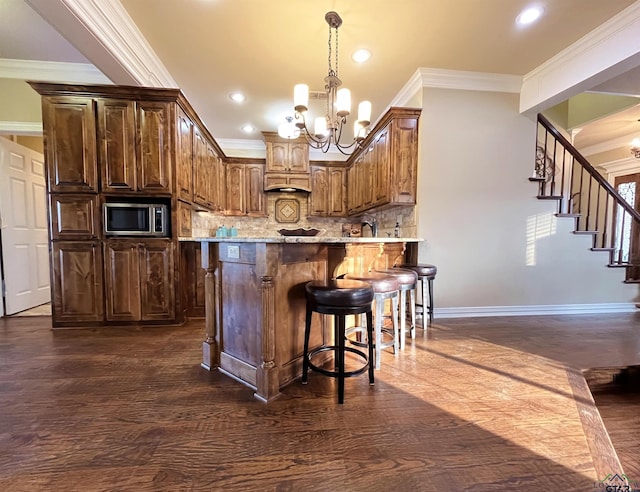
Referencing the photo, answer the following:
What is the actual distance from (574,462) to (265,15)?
359cm

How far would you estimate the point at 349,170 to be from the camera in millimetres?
5355

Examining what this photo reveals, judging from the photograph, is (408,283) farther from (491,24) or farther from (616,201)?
(616,201)

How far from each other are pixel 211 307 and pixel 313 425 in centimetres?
114

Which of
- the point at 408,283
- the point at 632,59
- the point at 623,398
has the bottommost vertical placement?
the point at 623,398

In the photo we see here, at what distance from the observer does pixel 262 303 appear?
5.56ft

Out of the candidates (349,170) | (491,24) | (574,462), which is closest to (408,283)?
(574,462)

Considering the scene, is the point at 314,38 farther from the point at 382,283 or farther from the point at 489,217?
the point at 489,217

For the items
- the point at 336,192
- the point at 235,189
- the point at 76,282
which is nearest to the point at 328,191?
the point at 336,192

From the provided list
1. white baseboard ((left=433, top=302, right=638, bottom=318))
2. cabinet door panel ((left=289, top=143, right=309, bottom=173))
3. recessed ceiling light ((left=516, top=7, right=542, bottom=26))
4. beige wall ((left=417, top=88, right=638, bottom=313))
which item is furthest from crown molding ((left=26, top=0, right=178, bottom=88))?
white baseboard ((left=433, top=302, right=638, bottom=318))

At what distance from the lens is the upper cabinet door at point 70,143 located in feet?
9.45

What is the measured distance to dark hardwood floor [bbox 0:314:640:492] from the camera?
1.16 meters

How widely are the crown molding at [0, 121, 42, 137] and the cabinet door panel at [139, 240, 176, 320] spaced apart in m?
2.06

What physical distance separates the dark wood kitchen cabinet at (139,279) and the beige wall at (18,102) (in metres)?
1.99

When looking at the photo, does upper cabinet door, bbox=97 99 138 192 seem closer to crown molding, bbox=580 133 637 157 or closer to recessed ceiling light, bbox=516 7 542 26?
recessed ceiling light, bbox=516 7 542 26
